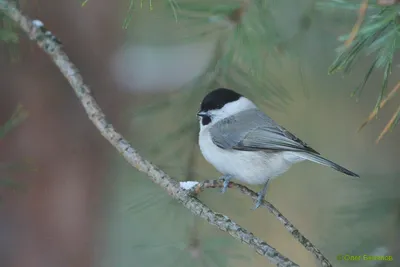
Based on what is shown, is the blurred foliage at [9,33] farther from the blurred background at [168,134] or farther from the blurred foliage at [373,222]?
the blurred foliage at [373,222]

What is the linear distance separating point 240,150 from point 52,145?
0.78m

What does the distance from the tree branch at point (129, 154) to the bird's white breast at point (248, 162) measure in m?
0.21

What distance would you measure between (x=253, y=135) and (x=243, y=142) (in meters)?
0.03

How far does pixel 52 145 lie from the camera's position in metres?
1.52

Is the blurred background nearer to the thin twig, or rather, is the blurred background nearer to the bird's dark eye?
the bird's dark eye

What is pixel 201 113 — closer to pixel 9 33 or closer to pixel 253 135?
pixel 253 135

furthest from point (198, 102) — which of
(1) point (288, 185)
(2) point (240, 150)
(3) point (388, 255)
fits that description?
(1) point (288, 185)

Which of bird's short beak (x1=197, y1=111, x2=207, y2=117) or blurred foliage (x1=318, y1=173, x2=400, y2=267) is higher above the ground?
bird's short beak (x1=197, y1=111, x2=207, y2=117)

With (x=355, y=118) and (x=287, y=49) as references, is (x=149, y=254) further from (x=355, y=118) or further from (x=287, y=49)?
(x=355, y=118)

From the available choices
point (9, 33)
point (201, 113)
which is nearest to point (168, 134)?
point (201, 113)

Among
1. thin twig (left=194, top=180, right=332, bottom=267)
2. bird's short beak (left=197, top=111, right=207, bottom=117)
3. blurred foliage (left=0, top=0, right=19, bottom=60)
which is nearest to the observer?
thin twig (left=194, top=180, right=332, bottom=267)

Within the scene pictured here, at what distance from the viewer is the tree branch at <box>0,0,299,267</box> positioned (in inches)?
22.1

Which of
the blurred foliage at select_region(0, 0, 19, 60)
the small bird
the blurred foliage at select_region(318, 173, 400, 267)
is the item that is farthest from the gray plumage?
the blurred foliage at select_region(0, 0, 19, 60)

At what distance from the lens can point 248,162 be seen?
881mm
